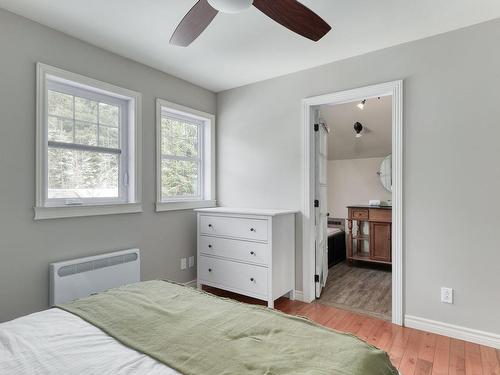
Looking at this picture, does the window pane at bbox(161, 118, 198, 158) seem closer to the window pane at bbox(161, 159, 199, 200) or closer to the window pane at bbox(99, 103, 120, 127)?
the window pane at bbox(161, 159, 199, 200)

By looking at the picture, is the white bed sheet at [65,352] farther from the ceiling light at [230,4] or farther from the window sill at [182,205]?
the window sill at [182,205]

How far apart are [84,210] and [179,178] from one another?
1.20m

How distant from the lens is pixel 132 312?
1.41 metres

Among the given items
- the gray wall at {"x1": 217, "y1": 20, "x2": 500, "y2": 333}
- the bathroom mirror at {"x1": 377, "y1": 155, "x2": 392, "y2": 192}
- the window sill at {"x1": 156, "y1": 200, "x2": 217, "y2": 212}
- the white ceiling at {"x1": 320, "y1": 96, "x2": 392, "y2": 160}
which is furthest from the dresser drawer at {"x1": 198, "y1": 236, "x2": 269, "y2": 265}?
the bathroom mirror at {"x1": 377, "y1": 155, "x2": 392, "y2": 192}

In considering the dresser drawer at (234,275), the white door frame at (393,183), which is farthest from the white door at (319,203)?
the dresser drawer at (234,275)

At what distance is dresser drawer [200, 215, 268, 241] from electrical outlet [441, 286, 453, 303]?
5.05 ft

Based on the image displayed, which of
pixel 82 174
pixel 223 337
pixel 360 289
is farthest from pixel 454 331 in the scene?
pixel 82 174

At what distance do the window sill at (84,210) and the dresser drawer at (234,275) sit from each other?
38.5 inches

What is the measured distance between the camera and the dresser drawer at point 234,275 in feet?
9.55

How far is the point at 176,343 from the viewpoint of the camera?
44.6 inches

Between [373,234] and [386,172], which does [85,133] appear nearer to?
[373,234]

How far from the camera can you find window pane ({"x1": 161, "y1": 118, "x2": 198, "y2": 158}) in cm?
336

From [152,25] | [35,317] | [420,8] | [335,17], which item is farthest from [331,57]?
[35,317]

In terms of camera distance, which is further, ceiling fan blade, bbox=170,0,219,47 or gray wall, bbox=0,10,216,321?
gray wall, bbox=0,10,216,321
